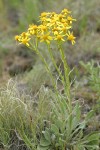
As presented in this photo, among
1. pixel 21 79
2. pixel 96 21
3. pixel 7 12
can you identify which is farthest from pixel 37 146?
pixel 7 12

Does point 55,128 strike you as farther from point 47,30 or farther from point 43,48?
point 43,48

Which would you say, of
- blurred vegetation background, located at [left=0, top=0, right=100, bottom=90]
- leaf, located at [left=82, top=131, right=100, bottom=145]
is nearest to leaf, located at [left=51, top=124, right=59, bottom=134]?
leaf, located at [left=82, top=131, right=100, bottom=145]

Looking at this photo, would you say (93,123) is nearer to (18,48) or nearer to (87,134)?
(87,134)

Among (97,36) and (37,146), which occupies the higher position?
(97,36)

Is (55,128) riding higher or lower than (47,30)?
lower

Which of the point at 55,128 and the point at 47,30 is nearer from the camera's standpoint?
the point at 47,30

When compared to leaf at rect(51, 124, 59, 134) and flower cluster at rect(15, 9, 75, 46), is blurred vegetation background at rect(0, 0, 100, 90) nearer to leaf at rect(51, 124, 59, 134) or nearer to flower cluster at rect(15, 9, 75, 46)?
leaf at rect(51, 124, 59, 134)

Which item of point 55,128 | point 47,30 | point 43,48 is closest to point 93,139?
point 55,128

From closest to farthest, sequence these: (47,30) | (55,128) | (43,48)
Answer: (47,30)
(55,128)
(43,48)

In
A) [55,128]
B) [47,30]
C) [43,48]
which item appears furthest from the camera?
[43,48]

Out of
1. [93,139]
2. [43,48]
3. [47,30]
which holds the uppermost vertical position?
[43,48]
